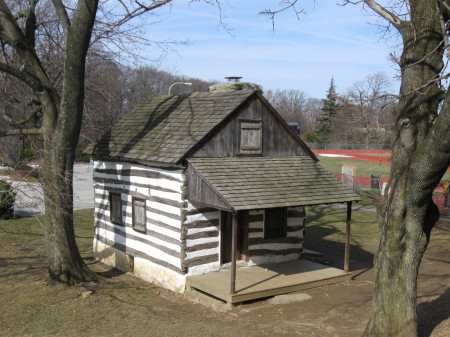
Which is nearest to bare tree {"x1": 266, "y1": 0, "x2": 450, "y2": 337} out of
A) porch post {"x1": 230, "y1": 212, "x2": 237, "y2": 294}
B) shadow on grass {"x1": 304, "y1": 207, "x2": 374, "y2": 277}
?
porch post {"x1": 230, "y1": 212, "x2": 237, "y2": 294}

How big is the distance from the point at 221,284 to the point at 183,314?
1.35 meters

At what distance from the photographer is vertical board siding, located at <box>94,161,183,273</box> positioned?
12906 mm

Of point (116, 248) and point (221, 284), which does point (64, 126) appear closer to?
point (116, 248)

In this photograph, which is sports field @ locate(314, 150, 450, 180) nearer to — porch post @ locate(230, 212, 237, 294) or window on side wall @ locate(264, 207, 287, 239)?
window on side wall @ locate(264, 207, 287, 239)

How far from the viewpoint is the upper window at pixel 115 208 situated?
1540 cm

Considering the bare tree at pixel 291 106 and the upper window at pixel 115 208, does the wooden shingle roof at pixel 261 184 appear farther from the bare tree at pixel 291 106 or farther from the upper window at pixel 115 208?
the bare tree at pixel 291 106

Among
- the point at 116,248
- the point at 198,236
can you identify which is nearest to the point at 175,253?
the point at 198,236

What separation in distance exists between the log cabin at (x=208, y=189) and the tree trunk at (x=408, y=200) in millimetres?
4019

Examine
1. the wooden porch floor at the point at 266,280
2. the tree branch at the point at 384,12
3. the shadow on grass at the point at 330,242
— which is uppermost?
the tree branch at the point at 384,12

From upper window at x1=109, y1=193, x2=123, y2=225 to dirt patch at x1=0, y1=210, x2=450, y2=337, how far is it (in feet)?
5.43

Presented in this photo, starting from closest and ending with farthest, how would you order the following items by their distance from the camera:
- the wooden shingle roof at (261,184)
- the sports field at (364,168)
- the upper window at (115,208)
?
1. the wooden shingle roof at (261,184)
2. the upper window at (115,208)
3. the sports field at (364,168)

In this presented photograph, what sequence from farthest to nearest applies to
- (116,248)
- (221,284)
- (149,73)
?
(149,73) < (116,248) < (221,284)

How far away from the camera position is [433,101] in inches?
308

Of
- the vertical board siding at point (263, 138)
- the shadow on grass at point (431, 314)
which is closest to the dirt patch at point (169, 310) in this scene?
the shadow on grass at point (431, 314)
